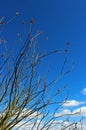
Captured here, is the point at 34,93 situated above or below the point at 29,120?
above

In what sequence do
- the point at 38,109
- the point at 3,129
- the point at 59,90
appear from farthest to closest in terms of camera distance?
the point at 59,90 < the point at 38,109 < the point at 3,129

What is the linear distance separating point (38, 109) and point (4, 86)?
0.66 m

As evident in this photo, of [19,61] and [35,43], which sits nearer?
[19,61]

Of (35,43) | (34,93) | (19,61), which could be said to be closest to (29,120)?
(34,93)

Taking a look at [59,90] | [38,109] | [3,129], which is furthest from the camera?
[59,90]

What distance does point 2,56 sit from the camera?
336 cm

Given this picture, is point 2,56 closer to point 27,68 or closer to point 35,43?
point 27,68

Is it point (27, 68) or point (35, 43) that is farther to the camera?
point (35, 43)

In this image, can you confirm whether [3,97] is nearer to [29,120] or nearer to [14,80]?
[14,80]

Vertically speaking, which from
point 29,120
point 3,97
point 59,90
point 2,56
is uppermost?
point 2,56

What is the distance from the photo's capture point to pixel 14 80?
9.98 feet

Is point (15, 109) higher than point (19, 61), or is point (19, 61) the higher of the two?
point (19, 61)

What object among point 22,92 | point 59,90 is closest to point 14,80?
point 22,92

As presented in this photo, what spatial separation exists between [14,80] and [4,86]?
311 millimetres
